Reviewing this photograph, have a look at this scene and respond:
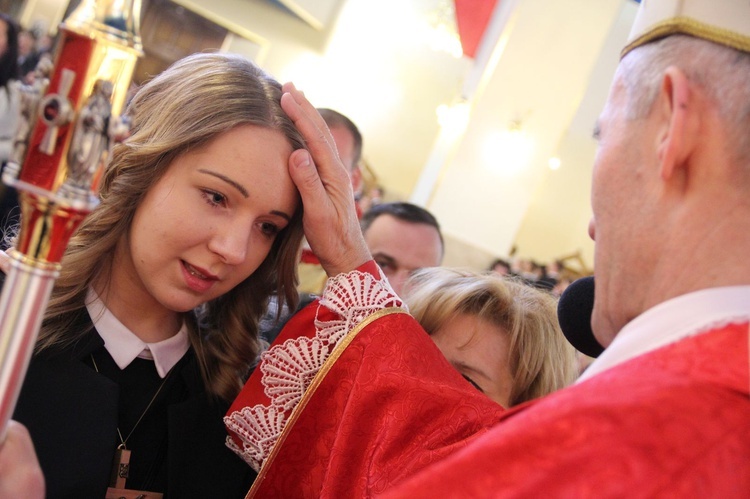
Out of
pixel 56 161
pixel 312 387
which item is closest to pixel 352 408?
pixel 312 387

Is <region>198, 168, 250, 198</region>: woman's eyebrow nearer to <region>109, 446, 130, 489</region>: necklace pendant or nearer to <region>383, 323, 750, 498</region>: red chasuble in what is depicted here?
<region>109, 446, 130, 489</region>: necklace pendant

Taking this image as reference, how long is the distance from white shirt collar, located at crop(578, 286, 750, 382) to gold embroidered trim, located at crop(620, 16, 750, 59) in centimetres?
35

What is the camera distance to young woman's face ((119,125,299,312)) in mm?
1593

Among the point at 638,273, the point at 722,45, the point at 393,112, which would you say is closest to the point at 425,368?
the point at 638,273

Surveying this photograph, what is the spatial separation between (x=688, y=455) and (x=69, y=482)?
111 cm

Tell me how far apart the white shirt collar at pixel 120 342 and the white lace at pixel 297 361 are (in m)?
0.24

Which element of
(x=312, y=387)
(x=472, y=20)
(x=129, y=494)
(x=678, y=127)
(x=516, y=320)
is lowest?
(x=129, y=494)

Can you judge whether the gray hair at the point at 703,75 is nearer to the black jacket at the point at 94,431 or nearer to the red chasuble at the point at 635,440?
the red chasuble at the point at 635,440

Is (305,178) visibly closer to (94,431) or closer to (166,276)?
(166,276)

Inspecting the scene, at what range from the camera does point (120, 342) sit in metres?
1.68

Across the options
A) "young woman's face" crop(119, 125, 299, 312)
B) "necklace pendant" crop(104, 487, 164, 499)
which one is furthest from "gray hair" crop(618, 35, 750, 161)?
"necklace pendant" crop(104, 487, 164, 499)

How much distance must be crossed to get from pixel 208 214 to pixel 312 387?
428 millimetres

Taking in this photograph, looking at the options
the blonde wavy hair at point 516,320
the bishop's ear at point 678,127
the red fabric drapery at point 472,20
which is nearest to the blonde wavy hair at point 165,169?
the blonde wavy hair at point 516,320

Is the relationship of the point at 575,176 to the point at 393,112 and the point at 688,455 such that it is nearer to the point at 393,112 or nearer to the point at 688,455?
the point at 393,112
